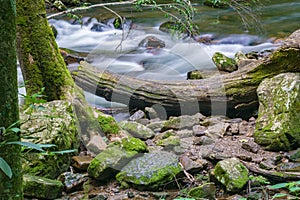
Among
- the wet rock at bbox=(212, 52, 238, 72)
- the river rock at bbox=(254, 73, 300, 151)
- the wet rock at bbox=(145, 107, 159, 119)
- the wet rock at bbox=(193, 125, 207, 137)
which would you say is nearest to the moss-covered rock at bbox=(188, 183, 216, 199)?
the river rock at bbox=(254, 73, 300, 151)

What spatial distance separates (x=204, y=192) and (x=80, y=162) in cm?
124

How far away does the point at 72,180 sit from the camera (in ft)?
10.2

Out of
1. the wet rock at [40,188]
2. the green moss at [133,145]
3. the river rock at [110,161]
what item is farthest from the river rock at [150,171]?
the wet rock at [40,188]

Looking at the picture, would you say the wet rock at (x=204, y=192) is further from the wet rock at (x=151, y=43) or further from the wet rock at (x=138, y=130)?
the wet rock at (x=151, y=43)

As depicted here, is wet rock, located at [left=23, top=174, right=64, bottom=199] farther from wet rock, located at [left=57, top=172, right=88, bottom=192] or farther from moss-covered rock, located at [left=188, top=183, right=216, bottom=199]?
moss-covered rock, located at [left=188, top=183, right=216, bottom=199]

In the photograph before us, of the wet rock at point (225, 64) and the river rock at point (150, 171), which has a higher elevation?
the wet rock at point (225, 64)

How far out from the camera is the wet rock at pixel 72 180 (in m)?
3.05

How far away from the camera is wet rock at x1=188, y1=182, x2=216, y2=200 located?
8.98 feet

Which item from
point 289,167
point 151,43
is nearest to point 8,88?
point 289,167

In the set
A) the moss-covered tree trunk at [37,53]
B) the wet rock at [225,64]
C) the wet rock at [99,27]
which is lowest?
the wet rock at [225,64]

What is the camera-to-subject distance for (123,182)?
123 inches

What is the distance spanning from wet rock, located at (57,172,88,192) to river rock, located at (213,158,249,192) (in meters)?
1.15

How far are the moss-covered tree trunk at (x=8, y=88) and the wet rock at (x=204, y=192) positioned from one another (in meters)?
1.82

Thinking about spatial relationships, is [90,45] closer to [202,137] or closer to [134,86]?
[134,86]
